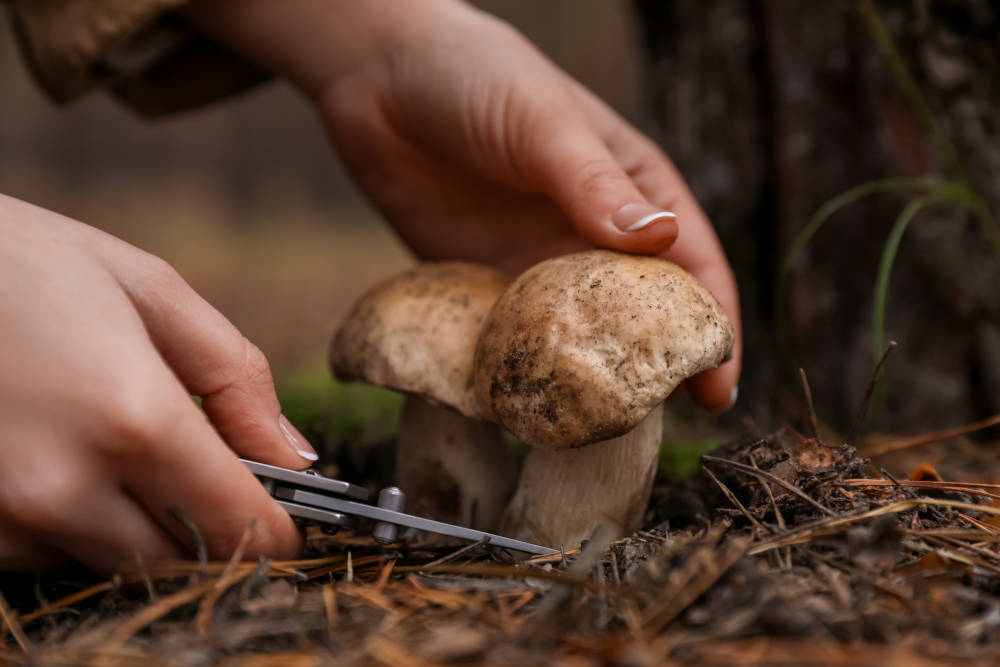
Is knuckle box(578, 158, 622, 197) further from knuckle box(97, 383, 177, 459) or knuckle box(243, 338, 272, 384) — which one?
knuckle box(97, 383, 177, 459)

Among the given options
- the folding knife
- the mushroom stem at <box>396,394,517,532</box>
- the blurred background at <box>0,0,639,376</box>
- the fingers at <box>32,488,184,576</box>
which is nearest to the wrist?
the mushroom stem at <box>396,394,517,532</box>

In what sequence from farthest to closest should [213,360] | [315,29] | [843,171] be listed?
[843,171], [315,29], [213,360]

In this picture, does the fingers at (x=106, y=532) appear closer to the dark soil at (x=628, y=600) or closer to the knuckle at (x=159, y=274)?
the dark soil at (x=628, y=600)

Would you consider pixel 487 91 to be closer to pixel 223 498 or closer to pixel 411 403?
pixel 411 403

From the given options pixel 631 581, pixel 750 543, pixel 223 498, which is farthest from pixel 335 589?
pixel 750 543

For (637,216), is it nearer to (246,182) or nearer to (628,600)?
(628,600)

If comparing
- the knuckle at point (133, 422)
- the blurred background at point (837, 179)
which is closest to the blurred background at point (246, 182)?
the blurred background at point (837, 179)

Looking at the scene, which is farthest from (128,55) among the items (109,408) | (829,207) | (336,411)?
(829,207)

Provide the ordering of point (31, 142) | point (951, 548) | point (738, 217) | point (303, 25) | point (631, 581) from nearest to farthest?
1. point (631, 581)
2. point (951, 548)
3. point (303, 25)
4. point (738, 217)
5. point (31, 142)
